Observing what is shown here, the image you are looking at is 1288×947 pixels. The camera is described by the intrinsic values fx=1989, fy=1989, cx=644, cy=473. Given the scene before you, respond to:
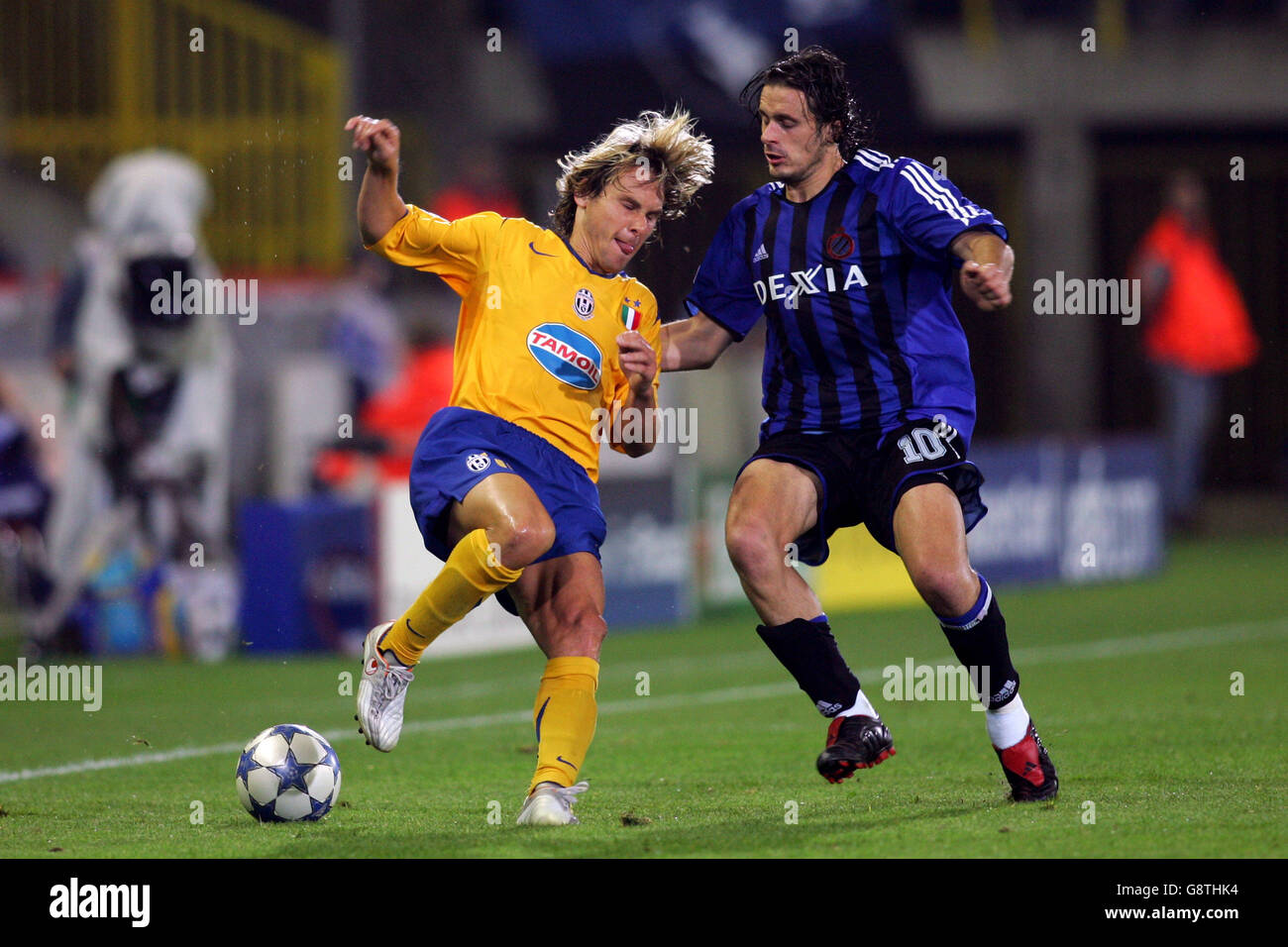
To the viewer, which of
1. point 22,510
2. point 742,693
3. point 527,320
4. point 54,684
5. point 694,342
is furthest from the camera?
point 22,510

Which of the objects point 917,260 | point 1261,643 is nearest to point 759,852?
point 917,260

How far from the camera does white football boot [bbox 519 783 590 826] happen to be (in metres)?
4.99

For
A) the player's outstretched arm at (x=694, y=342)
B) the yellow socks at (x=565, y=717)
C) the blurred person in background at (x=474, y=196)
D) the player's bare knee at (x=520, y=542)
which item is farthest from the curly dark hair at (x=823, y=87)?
the blurred person in background at (x=474, y=196)

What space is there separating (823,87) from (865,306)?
623 mm

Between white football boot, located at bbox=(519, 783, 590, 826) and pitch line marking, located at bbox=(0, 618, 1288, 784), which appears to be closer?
white football boot, located at bbox=(519, 783, 590, 826)

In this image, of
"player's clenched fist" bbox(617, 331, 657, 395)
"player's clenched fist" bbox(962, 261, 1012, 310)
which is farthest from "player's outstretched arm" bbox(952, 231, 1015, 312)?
"player's clenched fist" bbox(617, 331, 657, 395)

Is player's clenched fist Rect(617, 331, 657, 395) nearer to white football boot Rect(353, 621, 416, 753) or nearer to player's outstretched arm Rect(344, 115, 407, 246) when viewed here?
player's outstretched arm Rect(344, 115, 407, 246)

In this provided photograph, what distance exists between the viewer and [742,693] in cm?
871

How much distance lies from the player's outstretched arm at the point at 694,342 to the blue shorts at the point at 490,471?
1.87 feet

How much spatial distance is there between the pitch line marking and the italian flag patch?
8.05 ft

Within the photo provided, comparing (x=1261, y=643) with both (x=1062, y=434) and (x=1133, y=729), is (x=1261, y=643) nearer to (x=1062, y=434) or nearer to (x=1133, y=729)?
(x=1133, y=729)

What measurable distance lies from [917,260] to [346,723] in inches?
132

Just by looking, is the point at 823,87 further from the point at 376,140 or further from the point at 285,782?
the point at 285,782
